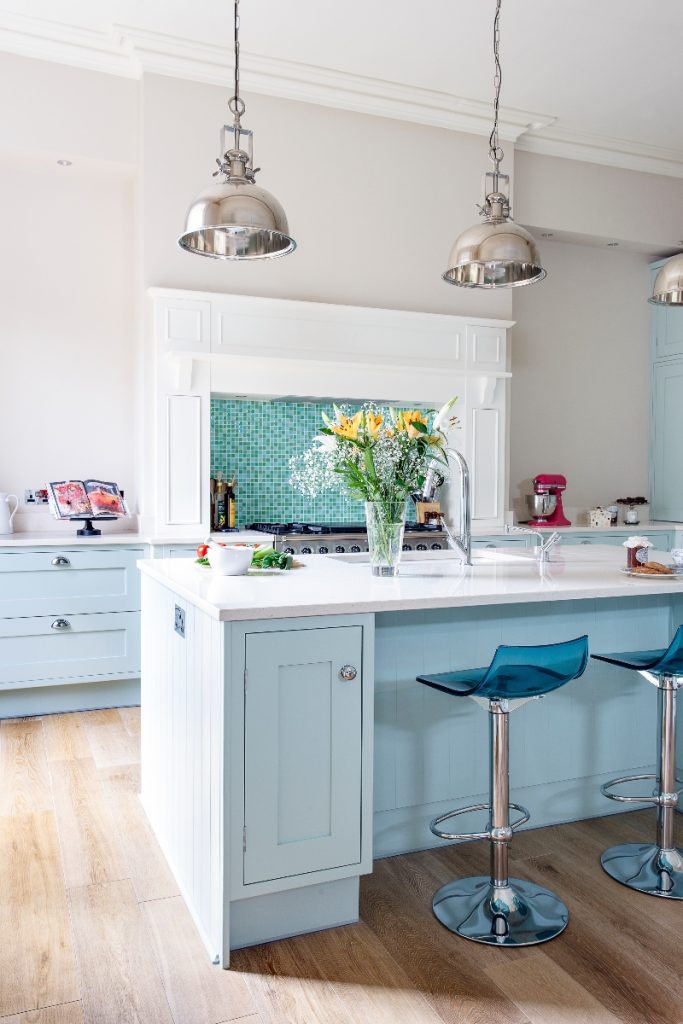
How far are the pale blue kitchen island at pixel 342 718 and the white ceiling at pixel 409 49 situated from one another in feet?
9.61

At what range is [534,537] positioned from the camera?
5.45m

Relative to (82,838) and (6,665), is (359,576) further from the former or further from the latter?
(6,665)

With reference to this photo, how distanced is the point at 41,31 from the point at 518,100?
284 centimetres

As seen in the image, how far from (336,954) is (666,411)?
17.3 ft

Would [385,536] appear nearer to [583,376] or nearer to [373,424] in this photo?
[373,424]

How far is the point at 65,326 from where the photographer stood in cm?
497

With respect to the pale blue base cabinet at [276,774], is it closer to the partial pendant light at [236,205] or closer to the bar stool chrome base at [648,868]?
the bar stool chrome base at [648,868]

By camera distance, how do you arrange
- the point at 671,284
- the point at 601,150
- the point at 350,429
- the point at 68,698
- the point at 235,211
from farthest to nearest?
1. the point at 601,150
2. the point at 68,698
3. the point at 671,284
4. the point at 350,429
5. the point at 235,211

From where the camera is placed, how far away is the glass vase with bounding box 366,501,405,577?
8.98ft

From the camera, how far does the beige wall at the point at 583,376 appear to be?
6.18 meters

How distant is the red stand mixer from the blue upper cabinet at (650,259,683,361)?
4.83 ft

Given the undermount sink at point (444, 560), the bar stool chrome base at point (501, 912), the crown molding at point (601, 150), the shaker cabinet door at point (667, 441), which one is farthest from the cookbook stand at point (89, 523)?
the shaker cabinet door at point (667, 441)

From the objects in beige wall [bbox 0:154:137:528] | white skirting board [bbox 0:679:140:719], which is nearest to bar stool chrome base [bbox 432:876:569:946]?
white skirting board [bbox 0:679:140:719]

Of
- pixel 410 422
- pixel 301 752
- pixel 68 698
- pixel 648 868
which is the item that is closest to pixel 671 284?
pixel 410 422
